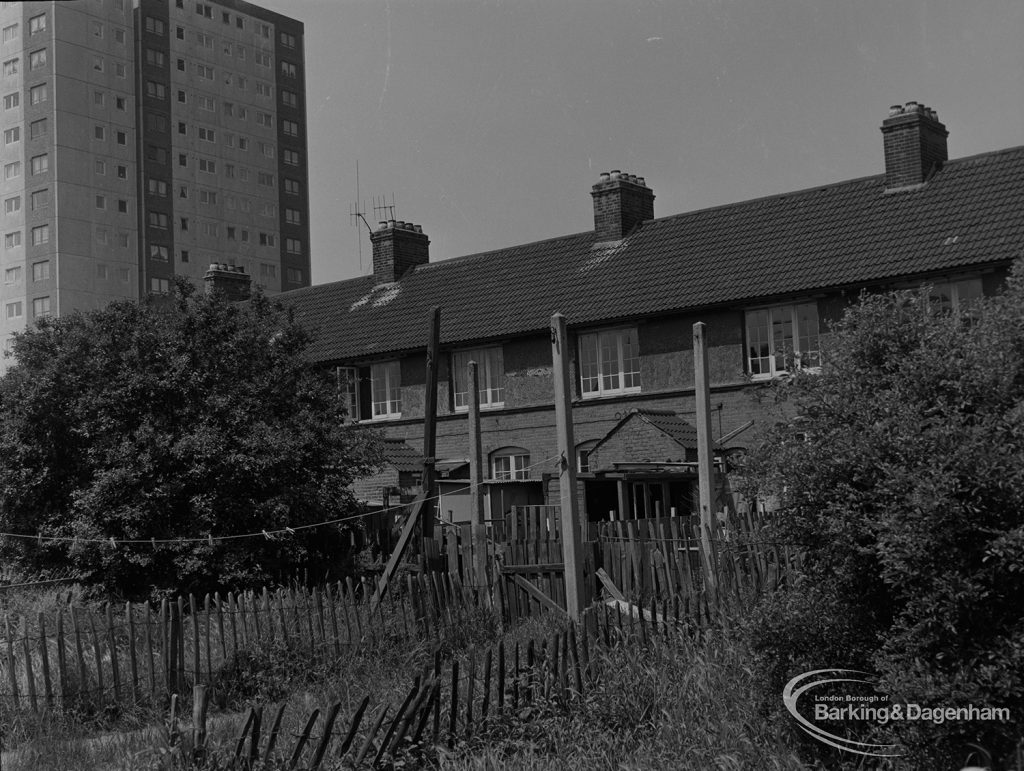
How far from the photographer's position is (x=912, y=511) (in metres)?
7.93

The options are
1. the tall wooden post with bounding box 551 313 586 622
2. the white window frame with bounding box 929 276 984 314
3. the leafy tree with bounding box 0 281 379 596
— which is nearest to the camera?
the tall wooden post with bounding box 551 313 586 622

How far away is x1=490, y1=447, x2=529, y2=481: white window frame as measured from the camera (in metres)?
32.4

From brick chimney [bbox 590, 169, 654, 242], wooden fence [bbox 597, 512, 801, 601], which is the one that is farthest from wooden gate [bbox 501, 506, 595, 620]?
brick chimney [bbox 590, 169, 654, 242]

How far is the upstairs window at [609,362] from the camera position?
30.9 metres

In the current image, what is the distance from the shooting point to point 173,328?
70.1ft

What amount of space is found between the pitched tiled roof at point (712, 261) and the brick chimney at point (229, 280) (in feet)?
13.4

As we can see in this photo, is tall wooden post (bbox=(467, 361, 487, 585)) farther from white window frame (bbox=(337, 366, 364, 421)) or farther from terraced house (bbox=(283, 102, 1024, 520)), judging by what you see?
white window frame (bbox=(337, 366, 364, 421))

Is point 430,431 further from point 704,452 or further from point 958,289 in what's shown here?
point 958,289

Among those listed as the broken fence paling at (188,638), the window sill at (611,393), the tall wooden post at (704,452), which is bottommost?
the broken fence paling at (188,638)

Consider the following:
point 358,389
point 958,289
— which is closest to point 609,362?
point 358,389

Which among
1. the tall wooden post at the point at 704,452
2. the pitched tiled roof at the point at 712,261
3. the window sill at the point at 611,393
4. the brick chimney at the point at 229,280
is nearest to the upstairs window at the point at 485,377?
the pitched tiled roof at the point at 712,261

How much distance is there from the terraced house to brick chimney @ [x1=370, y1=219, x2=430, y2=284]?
5.86 feet

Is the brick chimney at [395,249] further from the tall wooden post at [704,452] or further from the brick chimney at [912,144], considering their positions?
the tall wooden post at [704,452]

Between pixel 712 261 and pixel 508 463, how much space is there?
7806mm
